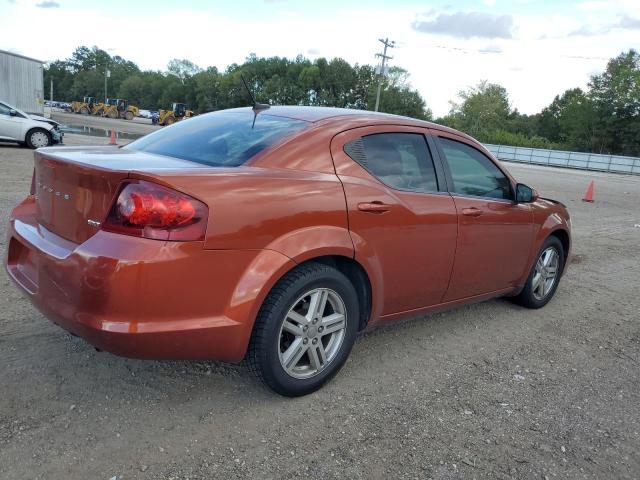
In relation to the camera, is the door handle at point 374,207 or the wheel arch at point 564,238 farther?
the wheel arch at point 564,238

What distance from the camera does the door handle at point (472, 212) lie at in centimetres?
372

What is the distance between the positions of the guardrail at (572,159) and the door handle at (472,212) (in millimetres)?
37920

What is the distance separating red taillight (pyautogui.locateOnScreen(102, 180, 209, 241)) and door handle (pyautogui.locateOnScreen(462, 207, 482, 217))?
2025 mm

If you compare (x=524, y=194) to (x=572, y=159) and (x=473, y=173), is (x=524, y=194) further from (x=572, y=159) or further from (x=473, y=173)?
(x=572, y=159)

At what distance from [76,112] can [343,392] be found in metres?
75.3

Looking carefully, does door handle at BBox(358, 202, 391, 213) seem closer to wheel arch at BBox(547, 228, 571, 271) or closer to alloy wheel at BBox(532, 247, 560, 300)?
alloy wheel at BBox(532, 247, 560, 300)

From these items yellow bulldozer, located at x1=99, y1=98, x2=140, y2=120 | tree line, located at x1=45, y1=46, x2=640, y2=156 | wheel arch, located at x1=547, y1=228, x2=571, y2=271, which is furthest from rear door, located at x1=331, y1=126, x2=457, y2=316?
yellow bulldozer, located at x1=99, y1=98, x2=140, y2=120

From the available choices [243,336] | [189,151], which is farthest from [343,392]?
[189,151]

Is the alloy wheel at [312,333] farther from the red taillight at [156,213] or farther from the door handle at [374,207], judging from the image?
the red taillight at [156,213]

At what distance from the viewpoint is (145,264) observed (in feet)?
7.61

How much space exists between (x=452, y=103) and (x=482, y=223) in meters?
103

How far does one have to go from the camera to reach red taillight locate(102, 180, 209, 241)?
7.80ft

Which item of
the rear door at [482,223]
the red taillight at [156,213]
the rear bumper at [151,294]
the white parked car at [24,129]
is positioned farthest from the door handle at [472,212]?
the white parked car at [24,129]

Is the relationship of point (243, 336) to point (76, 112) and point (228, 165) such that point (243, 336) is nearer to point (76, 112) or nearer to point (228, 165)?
point (228, 165)
